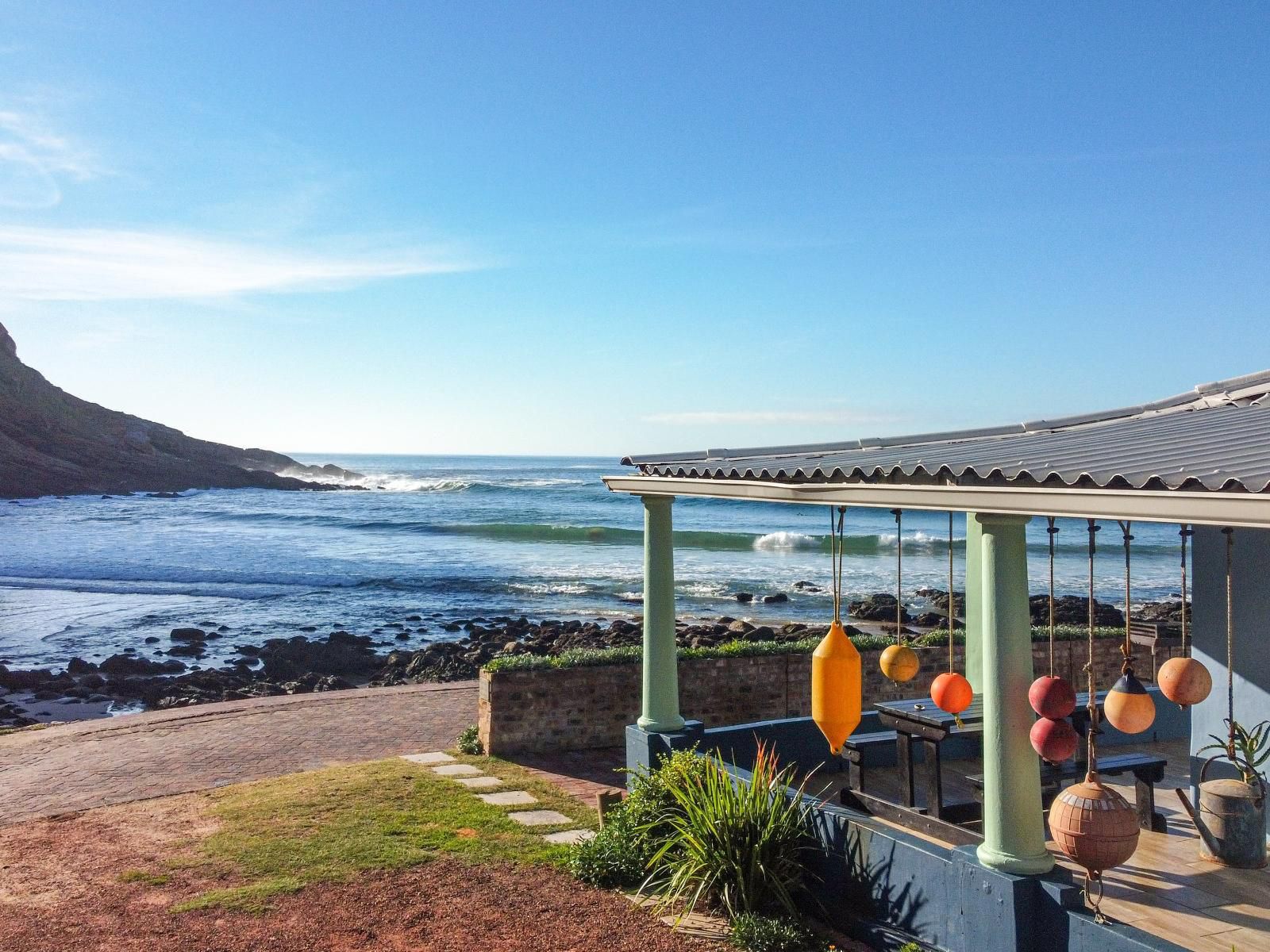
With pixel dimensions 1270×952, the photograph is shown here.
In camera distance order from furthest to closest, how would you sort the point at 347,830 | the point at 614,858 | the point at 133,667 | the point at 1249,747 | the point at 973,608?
1. the point at 133,667
2. the point at 973,608
3. the point at 347,830
4. the point at 614,858
5. the point at 1249,747

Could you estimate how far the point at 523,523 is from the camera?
56.8 meters

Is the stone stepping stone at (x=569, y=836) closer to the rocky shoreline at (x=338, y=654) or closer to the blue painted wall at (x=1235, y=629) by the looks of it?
the blue painted wall at (x=1235, y=629)

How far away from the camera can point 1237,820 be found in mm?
6043

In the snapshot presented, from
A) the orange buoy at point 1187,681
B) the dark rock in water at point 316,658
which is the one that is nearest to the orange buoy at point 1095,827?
the orange buoy at point 1187,681

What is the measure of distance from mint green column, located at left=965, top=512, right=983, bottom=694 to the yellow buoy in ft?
10.2

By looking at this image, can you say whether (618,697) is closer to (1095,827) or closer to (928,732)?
(928,732)

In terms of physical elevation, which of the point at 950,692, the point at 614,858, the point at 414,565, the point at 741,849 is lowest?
the point at 414,565

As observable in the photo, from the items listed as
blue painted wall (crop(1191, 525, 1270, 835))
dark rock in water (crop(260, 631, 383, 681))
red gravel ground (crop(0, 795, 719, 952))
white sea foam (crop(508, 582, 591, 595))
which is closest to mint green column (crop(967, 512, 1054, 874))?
red gravel ground (crop(0, 795, 719, 952))

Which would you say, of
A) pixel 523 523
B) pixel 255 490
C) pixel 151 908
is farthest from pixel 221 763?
pixel 255 490

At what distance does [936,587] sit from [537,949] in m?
32.0

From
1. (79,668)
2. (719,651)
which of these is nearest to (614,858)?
(719,651)

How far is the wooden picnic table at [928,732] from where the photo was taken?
709 centimetres

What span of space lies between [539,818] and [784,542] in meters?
41.3

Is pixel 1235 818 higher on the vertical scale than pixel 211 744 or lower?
higher
